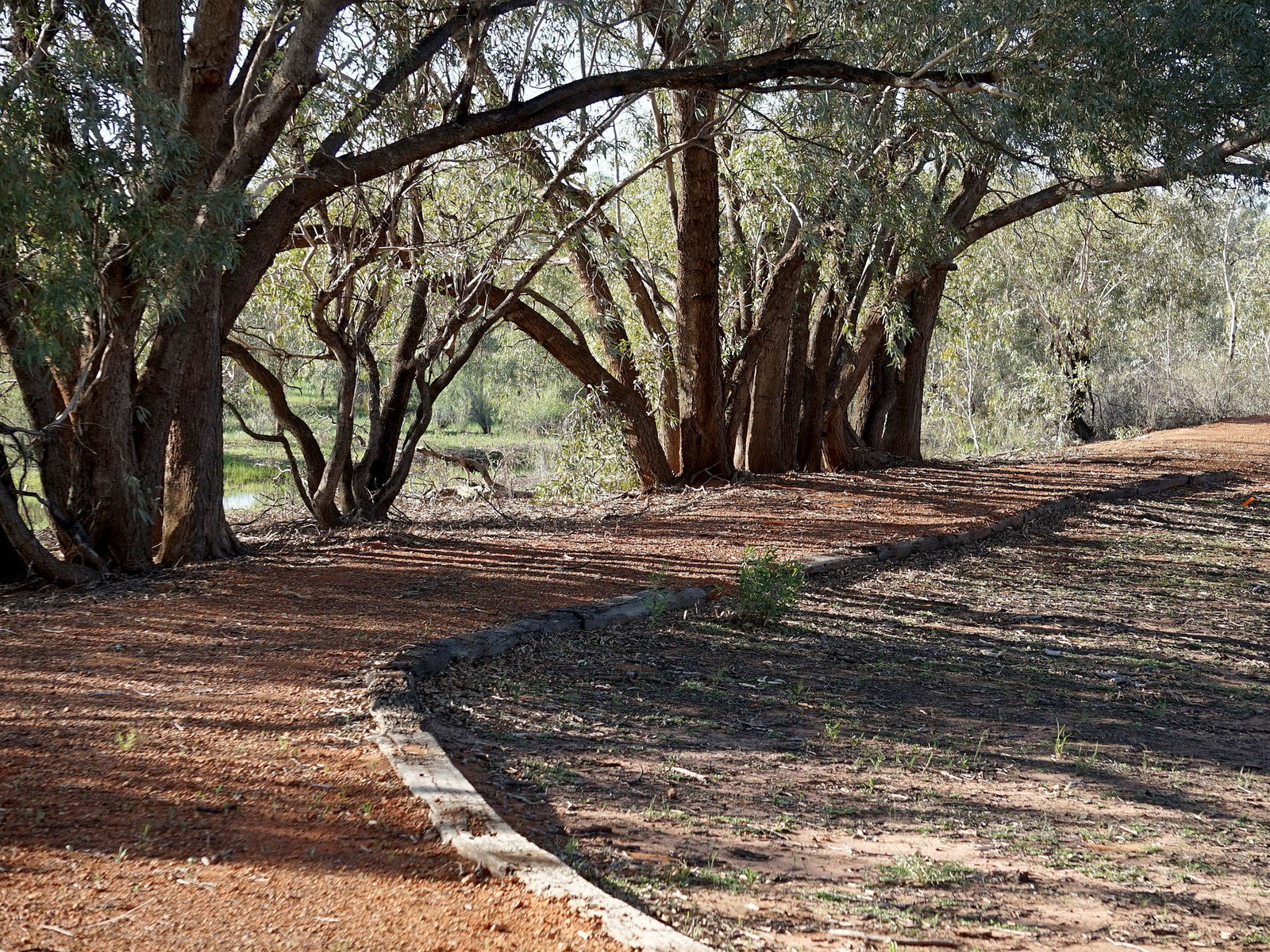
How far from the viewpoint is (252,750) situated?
4.04 m

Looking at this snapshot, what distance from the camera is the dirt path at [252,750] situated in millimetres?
2848

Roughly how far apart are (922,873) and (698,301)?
8664 mm

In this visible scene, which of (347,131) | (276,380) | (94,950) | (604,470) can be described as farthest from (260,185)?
(94,950)

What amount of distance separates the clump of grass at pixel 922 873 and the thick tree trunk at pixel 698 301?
7.79 metres

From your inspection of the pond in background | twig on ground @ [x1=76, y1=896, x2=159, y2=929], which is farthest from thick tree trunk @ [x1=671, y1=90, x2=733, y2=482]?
the pond in background

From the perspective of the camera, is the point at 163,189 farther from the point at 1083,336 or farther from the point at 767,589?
the point at 1083,336

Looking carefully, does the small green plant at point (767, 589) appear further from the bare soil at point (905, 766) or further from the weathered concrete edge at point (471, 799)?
the weathered concrete edge at point (471, 799)

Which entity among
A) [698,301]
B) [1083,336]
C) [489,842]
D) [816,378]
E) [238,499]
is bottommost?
[489,842]

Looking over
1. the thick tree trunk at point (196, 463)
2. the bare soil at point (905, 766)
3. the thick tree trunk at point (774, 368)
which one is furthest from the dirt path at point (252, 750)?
the thick tree trunk at point (774, 368)

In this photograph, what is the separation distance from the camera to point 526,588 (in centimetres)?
739

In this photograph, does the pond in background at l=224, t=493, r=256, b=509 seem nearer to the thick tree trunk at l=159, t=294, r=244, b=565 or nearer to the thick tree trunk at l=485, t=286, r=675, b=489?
the thick tree trunk at l=485, t=286, r=675, b=489

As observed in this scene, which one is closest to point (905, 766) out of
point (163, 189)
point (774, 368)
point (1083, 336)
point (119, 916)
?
point (119, 916)

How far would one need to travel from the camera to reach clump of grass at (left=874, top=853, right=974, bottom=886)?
11.3 ft

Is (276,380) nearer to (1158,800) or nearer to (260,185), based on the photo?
(260,185)
